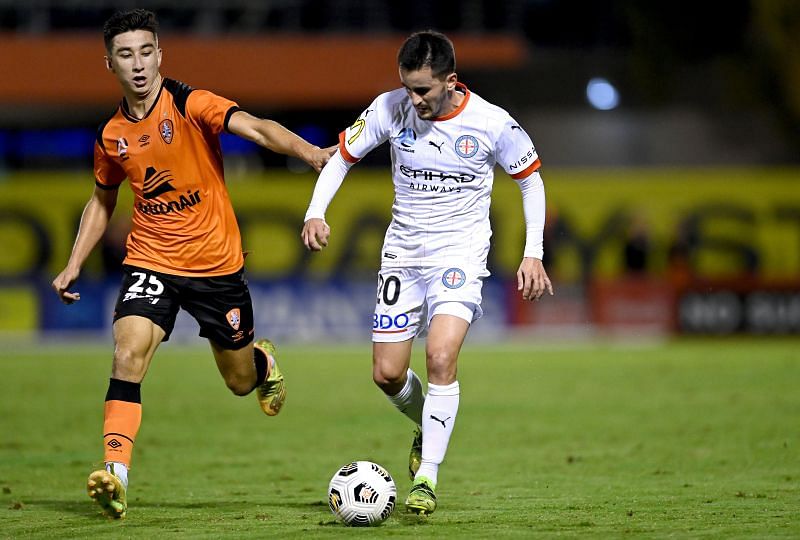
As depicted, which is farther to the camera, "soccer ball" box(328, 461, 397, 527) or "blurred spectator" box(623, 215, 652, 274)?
"blurred spectator" box(623, 215, 652, 274)

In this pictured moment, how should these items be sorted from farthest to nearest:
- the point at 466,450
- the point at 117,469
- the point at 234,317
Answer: the point at 466,450, the point at 234,317, the point at 117,469

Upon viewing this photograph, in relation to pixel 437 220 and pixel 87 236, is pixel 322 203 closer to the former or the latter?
pixel 437 220

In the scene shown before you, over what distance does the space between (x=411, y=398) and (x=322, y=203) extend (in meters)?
1.42

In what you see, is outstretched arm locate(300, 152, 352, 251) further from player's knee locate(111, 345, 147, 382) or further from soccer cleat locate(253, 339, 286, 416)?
soccer cleat locate(253, 339, 286, 416)

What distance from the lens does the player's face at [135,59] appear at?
7207 mm

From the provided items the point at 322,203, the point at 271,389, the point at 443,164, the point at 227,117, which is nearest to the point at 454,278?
the point at 443,164

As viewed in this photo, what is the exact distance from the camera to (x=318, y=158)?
23.8ft

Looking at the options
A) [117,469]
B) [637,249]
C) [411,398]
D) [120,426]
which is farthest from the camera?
[637,249]

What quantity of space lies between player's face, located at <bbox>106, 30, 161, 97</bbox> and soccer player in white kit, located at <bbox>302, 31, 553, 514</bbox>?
115cm

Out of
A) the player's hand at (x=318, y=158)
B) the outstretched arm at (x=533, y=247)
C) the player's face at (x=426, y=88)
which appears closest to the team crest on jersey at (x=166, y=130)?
the player's hand at (x=318, y=158)

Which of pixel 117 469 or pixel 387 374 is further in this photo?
pixel 387 374

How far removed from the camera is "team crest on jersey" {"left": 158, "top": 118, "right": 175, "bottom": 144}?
740 centimetres

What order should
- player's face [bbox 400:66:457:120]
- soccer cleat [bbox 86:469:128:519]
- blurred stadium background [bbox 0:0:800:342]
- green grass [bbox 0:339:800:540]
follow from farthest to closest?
blurred stadium background [bbox 0:0:800:342] → player's face [bbox 400:66:457:120] → green grass [bbox 0:339:800:540] → soccer cleat [bbox 86:469:128:519]

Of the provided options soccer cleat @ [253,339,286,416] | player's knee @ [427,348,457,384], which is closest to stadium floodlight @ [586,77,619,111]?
soccer cleat @ [253,339,286,416]
